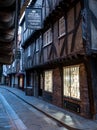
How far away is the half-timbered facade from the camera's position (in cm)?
1108

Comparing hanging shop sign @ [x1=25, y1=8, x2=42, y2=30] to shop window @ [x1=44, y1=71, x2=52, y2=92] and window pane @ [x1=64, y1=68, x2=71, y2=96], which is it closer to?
window pane @ [x1=64, y1=68, x2=71, y2=96]

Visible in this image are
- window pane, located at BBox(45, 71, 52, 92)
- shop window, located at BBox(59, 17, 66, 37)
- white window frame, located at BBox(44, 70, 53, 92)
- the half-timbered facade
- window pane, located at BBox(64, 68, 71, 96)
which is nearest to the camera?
the half-timbered facade

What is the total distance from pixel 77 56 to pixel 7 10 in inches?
301

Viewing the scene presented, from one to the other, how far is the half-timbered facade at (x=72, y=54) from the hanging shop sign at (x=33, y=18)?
49.6 inches

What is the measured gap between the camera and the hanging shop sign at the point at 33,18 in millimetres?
13347

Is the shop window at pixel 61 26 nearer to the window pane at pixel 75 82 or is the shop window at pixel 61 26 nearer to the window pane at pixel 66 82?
the window pane at pixel 66 82

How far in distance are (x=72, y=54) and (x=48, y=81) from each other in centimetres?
783

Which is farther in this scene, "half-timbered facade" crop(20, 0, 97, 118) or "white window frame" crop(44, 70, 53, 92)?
"white window frame" crop(44, 70, 53, 92)

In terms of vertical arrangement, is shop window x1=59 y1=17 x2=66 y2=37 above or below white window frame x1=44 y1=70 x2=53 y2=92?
above

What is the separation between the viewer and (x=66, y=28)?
1379cm

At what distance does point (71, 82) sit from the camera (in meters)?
14.0

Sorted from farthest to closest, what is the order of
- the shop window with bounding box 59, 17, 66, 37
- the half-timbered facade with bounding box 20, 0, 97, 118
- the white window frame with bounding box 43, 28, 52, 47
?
the white window frame with bounding box 43, 28, 52, 47
the shop window with bounding box 59, 17, 66, 37
the half-timbered facade with bounding box 20, 0, 97, 118

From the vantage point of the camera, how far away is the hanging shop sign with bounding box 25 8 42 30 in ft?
43.8

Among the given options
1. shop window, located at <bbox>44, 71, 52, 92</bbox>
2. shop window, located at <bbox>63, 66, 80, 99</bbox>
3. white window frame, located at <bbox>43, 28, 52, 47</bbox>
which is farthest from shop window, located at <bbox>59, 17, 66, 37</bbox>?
shop window, located at <bbox>44, 71, 52, 92</bbox>
